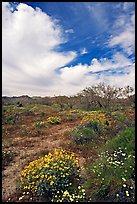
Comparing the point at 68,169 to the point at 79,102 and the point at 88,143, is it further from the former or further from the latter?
the point at 79,102

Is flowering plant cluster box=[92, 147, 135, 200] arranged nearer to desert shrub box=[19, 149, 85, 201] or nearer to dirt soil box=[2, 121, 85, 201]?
desert shrub box=[19, 149, 85, 201]

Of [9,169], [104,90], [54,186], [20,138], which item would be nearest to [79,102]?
[104,90]

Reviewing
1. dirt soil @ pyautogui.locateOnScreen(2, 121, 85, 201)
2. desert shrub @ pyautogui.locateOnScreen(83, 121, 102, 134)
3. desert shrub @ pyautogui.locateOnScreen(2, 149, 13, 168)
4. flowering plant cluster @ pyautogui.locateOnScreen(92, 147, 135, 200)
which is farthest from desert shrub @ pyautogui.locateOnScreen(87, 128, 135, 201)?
desert shrub @ pyautogui.locateOnScreen(83, 121, 102, 134)

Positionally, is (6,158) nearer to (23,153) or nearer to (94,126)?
(23,153)

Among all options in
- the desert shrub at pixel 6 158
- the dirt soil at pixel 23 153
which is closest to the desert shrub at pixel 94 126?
the dirt soil at pixel 23 153

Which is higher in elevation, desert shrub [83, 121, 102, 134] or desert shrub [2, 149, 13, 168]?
desert shrub [83, 121, 102, 134]

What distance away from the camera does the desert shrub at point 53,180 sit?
4.14 m

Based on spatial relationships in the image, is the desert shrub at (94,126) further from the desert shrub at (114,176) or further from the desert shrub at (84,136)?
the desert shrub at (114,176)

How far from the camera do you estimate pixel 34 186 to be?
4383mm

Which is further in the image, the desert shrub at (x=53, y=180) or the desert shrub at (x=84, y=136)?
the desert shrub at (x=84, y=136)

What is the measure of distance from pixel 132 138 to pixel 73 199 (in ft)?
7.44

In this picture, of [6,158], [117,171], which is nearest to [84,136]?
[6,158]

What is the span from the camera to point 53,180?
4.25 metres

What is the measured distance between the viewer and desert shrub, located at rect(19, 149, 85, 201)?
4.14m
